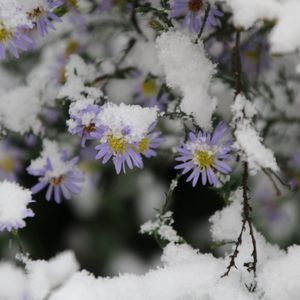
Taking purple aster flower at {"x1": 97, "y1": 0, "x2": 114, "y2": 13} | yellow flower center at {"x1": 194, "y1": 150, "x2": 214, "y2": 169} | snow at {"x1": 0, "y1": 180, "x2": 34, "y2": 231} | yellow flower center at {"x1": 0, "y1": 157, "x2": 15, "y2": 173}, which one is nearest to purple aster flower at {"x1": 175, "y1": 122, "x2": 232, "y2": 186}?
yellow flower center at {"x1": 194, "y1": 150, "x2": 214, "y2": 169}

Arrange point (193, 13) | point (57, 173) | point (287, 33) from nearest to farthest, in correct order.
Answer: point (287, 33), point (193, 13), point (57, 173)

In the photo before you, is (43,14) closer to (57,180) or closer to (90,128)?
(90,128)

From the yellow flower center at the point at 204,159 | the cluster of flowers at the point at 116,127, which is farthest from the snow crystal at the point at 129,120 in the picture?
the yellow flower center at the point at 204,159

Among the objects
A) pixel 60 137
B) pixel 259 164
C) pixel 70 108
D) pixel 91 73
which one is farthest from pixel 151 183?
pixel 259 164

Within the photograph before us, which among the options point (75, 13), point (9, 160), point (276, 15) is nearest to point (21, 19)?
point (75, 13)

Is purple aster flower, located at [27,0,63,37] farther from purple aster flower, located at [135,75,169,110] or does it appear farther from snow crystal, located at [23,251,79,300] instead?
snow crystal, located at [23,251,79,300]

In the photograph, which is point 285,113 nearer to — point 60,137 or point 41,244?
point 60,137

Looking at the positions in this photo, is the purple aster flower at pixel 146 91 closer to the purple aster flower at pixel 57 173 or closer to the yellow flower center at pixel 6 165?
the purple aster flower at pixel 57 173
